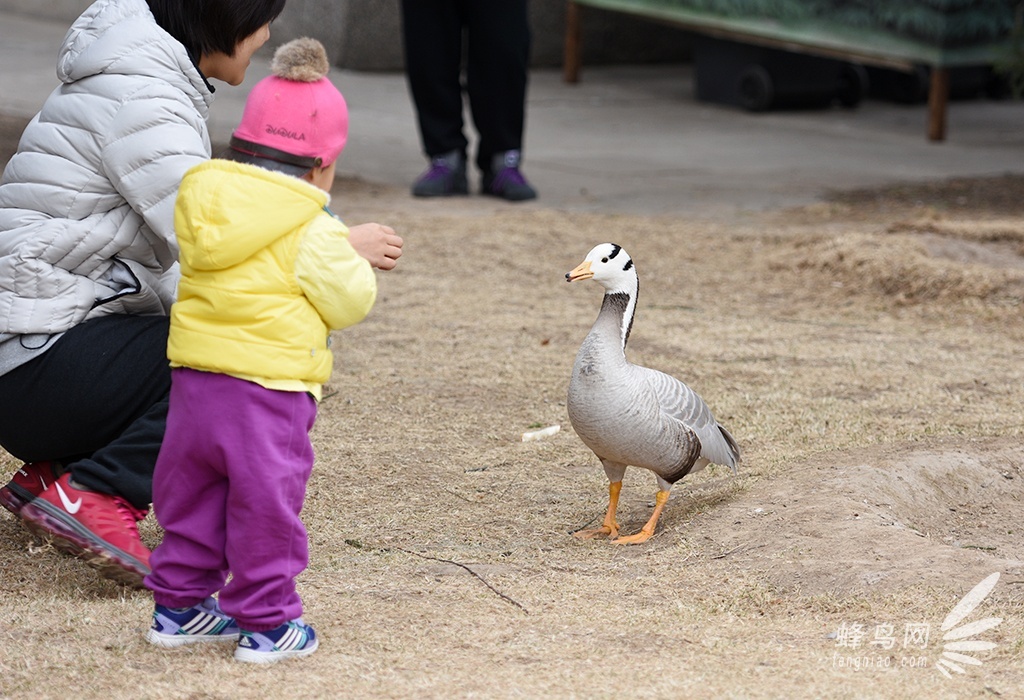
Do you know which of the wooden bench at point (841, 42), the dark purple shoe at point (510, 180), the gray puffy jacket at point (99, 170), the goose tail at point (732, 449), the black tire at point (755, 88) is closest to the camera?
the gray puffy jacket at point (99, 170)

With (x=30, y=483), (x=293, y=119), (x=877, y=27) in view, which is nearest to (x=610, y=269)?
(x=293, y=119)

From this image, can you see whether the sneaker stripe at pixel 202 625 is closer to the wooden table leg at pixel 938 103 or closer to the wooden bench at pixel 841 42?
the wooden bench at pixel 841 42

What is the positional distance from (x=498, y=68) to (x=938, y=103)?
3785 millimetres

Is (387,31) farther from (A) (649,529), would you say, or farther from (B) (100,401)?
(B) (100,401)

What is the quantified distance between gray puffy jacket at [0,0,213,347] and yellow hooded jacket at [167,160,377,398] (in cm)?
40

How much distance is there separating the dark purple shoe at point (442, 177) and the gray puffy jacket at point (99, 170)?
4.48m

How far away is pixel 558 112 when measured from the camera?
10172mm

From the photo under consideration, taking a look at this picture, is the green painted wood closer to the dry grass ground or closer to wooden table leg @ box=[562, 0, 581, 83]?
wooden table leg @ box=[562, 0, 581, 83]

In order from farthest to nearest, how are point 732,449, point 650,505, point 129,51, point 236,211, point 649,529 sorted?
point 650,505 < point 732,449 < point 649,529 < point 129,51 < point 236,211

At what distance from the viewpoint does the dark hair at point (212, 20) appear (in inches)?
104

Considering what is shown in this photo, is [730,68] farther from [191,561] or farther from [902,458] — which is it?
[191,561]

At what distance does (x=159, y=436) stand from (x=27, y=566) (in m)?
0.46

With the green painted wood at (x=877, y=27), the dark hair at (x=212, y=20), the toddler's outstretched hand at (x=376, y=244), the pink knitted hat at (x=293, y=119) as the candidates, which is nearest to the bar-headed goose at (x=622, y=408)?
the toddler's outstretched hand at (x=376, y=244)

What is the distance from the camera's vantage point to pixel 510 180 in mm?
7203
